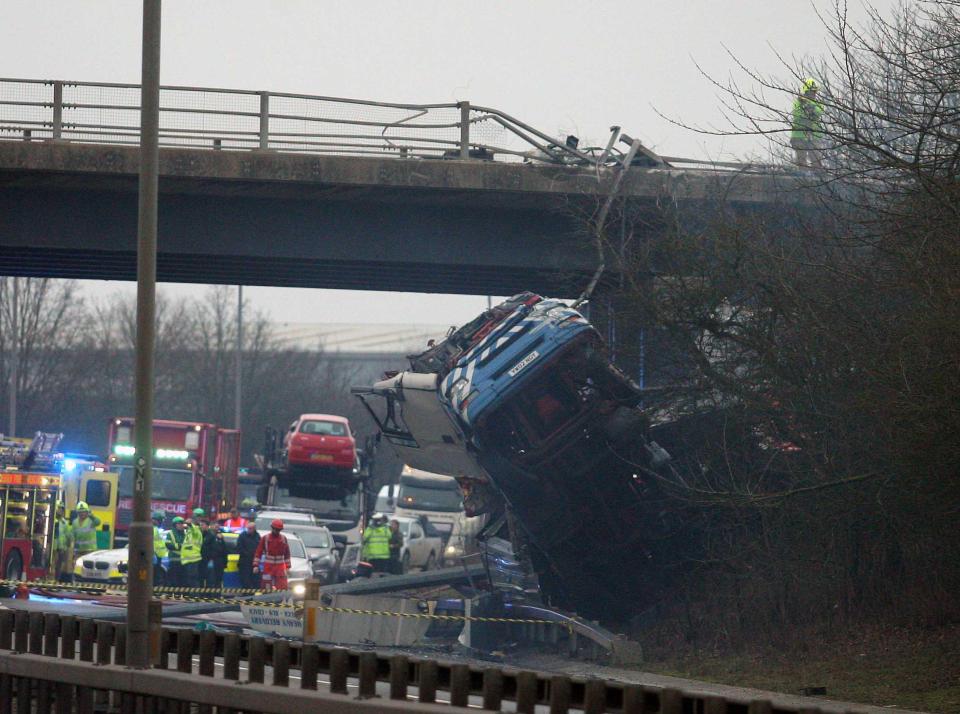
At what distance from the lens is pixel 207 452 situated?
3938 centimetres

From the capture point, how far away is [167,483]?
38188 mm

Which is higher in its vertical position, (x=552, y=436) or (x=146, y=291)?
(x=146, y=291)

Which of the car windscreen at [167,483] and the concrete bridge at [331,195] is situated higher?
the concrete bridge at [331,195]

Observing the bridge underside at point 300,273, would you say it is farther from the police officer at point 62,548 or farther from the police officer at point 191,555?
the police officer at point 62,548

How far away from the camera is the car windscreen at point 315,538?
30953 millimetres

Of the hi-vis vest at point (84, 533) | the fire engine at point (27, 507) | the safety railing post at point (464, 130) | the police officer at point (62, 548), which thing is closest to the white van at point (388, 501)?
the hi-vis vest at point (84, 533)

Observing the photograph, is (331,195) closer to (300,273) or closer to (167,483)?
(300,273)

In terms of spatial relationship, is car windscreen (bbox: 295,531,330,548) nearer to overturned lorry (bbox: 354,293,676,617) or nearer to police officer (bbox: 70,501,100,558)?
police officer (bbox: 70,501,100,558)

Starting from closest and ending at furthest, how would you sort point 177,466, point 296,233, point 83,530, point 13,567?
point 296,233 < point 13,567 < point 83,530 < point 177,466

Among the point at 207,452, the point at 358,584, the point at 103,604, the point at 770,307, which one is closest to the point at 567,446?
the point at 770,307

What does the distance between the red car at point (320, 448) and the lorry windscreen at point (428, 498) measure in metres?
8.84

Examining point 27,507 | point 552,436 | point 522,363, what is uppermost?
point 522,363

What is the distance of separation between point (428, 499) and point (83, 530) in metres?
20.0

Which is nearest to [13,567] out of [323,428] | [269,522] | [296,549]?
[296,549]
